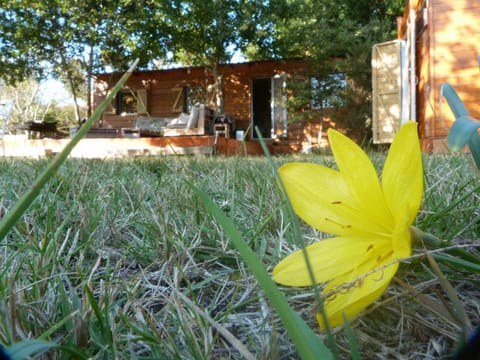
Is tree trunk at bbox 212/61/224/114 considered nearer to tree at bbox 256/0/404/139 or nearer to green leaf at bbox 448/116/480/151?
tree at bbox 256/0/404/139

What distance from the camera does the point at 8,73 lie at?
44.6 ft

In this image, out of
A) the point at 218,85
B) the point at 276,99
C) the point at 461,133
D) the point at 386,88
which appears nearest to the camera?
the point at 461,133

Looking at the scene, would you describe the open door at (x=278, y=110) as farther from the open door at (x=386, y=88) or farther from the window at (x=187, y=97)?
the open door at (x=386, y=88)

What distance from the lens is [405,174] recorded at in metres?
0.37

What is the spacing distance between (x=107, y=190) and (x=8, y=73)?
14222 mm

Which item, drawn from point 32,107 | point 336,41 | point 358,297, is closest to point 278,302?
point 358,297

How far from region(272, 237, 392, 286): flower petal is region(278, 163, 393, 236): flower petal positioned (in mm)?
13

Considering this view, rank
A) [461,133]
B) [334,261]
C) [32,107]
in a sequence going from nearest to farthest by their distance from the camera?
[461,133] < [334,261] < [32,107]

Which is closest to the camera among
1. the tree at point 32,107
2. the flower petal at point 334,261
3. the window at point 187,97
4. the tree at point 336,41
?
the flower petal at point 334,261

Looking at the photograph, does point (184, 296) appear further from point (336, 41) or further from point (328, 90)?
point (328, 90)

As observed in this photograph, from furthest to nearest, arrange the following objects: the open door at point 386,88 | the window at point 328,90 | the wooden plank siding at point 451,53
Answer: the window at point 328,90 < the open door at point 386,88 < the wooden plank siding at point 451,53

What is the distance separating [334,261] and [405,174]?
0.33ft

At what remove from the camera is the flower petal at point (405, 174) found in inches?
13.7

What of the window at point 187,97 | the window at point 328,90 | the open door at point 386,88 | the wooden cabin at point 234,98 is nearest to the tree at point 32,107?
the wooden cabin at point 234,98
